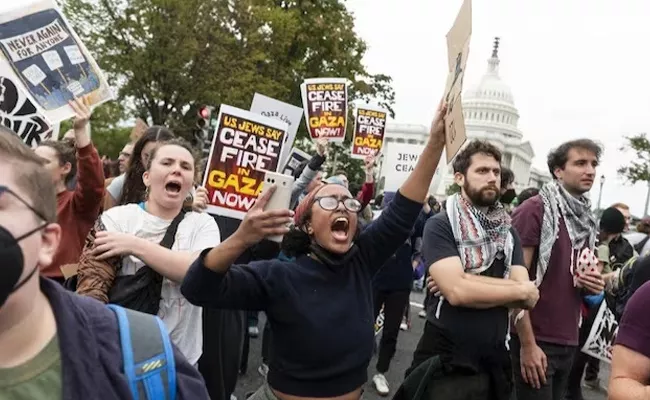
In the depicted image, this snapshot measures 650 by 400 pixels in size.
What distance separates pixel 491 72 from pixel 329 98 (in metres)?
113

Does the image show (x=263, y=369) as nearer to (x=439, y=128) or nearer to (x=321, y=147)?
(x=321, y=147)

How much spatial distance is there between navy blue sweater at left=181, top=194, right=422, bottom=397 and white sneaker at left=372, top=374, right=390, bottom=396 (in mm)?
2913

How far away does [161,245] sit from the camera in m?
2.44

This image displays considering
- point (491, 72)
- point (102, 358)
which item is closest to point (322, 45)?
point (102, 358)

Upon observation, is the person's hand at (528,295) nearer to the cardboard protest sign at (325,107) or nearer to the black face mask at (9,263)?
the black face mask at (9,263)

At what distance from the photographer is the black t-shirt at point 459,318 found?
2707 millimetres

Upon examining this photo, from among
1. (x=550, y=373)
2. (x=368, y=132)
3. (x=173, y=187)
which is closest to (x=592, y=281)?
(x=550, y=373)

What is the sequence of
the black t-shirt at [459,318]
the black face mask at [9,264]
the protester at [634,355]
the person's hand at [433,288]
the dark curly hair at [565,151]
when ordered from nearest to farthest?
1. the black face mask at [9,264]
2. the protester at [634,355]
3. the black t-shirt at [459,318]
4. the person's hand at [433,288]
5. the dark curly hair at [565,151]

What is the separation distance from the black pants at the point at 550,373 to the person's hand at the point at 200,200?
6.16 ft

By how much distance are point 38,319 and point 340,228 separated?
1.47 metres

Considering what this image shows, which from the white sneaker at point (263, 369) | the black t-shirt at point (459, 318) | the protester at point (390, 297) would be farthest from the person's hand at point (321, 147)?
the black t-shirt at point (459, 318)

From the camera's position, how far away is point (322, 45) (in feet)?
84.1

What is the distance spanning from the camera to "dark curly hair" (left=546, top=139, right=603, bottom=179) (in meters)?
3.50

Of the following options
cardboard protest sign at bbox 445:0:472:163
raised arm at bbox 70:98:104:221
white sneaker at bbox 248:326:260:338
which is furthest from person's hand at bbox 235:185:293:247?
white sneaker at bbox 248:326:260:338
